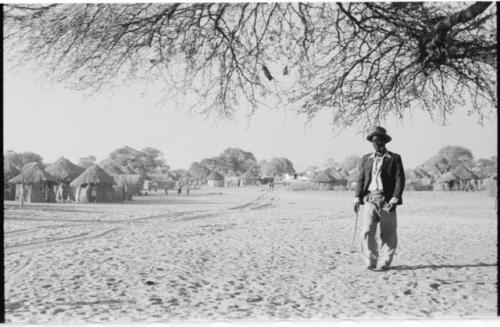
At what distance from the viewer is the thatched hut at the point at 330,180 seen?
2509 cm

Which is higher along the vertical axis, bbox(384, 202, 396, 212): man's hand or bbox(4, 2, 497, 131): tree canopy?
bbox(4, 2, 497, 131): tree canopy

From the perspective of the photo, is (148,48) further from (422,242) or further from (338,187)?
(338,187)

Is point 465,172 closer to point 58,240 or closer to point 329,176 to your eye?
point 329,176

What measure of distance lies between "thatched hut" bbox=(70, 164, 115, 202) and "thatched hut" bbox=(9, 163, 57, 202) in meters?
0.78

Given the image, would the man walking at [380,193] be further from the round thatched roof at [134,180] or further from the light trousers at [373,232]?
the round thatched roof at [134,180]

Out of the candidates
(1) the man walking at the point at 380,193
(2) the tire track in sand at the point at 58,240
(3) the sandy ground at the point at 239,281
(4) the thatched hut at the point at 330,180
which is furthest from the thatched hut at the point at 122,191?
(1) the man walking at the point at 380,193

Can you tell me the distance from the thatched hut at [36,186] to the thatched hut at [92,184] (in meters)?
0.78

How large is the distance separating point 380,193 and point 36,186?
13.8 meters

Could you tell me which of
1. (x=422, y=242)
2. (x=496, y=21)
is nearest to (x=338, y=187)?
(x=422, y=242)

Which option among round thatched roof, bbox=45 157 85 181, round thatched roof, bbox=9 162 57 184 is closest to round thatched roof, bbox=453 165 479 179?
round thatched roof, bbox=9 162 57 184

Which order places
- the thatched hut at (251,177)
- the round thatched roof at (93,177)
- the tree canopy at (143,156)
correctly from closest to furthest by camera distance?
1. the tree canopy at (143,156)
2. the thatched hut at (251,177)
3. the round thatched roof at (93,177)

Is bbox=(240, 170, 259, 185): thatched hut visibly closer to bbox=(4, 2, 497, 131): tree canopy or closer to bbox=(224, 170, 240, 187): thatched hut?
bbox=(224, 170, 240, 187): thatched hut

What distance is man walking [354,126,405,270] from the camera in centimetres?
305

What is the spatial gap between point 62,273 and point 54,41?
1.77 meters
